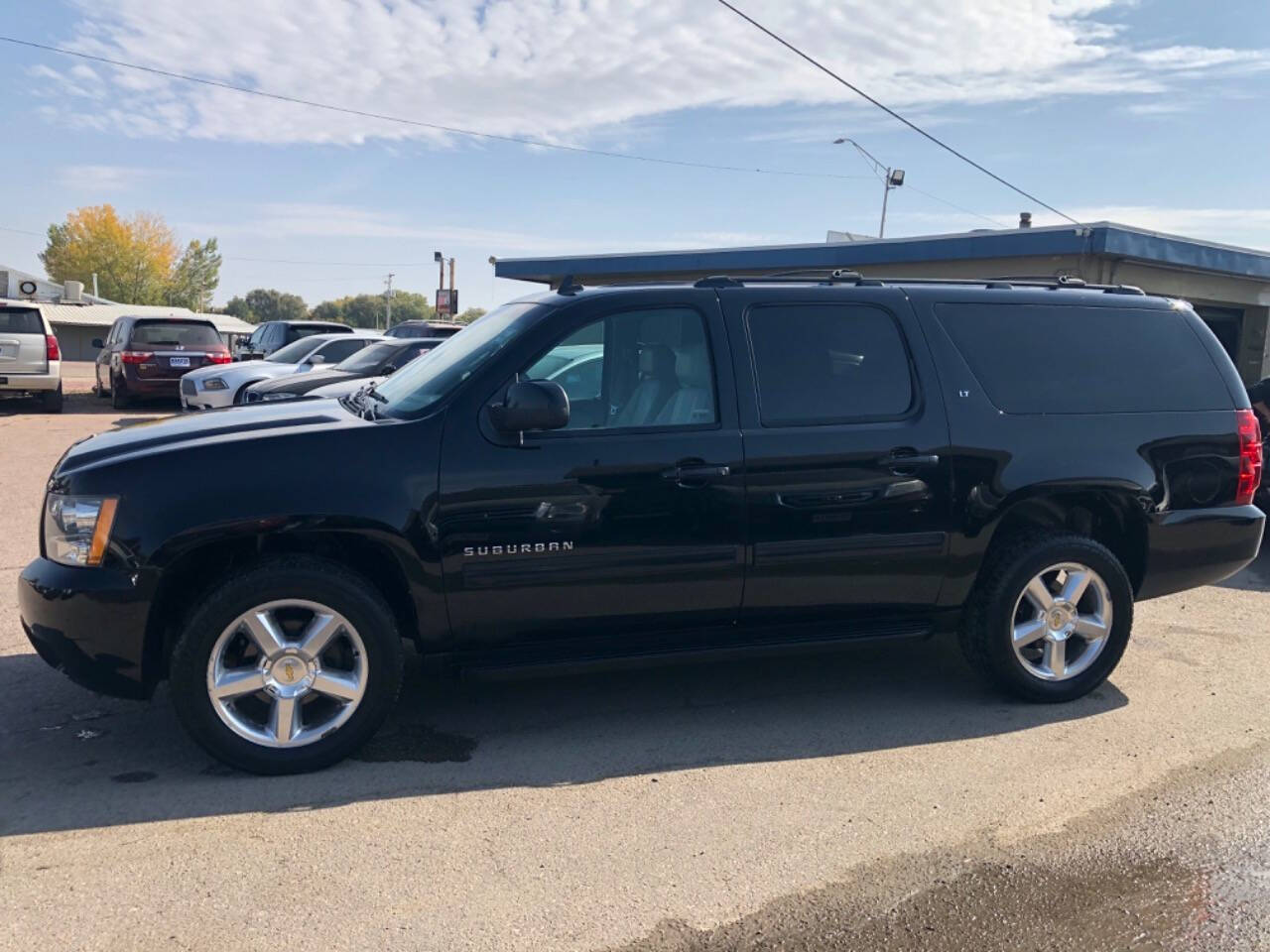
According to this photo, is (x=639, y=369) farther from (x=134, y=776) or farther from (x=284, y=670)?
(x=134, y=776)

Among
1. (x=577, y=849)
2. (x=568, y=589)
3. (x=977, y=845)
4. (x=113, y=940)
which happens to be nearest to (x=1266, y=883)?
(x=977, y=845)

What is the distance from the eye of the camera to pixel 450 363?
4734mm

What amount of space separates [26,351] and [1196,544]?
677 inches

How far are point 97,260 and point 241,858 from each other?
97283 millimetres

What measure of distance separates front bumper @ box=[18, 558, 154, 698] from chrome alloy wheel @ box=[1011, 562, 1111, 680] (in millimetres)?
3743

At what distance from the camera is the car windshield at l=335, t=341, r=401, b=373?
1328 cm

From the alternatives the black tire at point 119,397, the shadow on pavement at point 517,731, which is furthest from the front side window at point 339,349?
the shadow on pavement at point 517,731

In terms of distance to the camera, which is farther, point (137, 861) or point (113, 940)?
point (137, 861)

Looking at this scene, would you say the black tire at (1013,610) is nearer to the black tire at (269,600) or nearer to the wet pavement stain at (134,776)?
the black tire at (269,600)

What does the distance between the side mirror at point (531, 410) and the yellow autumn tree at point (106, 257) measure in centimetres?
9500

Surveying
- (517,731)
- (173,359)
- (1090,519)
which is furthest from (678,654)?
(173,359)

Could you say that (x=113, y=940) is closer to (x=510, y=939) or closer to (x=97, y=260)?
(x=510, y=939)

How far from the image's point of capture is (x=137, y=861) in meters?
3.42

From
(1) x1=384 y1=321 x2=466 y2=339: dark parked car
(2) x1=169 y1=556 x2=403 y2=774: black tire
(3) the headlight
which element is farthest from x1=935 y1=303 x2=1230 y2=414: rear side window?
(1) x1=384 y1=321 x2=466 y2=339: dark parked car
